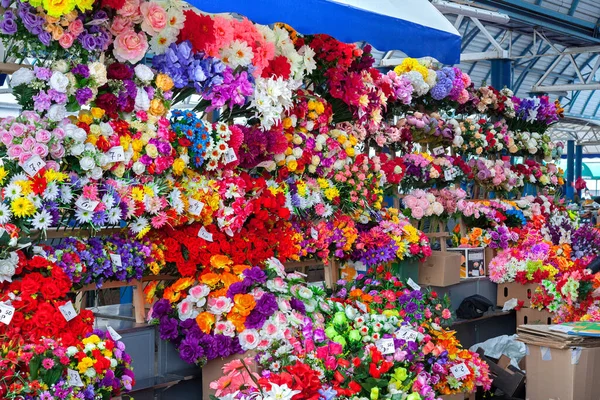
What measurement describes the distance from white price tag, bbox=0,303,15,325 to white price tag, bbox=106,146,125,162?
0.72 metres

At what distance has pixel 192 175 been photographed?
3.60m

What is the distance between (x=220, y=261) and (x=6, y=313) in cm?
110

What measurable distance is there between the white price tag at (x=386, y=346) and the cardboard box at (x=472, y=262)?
7.60 feet

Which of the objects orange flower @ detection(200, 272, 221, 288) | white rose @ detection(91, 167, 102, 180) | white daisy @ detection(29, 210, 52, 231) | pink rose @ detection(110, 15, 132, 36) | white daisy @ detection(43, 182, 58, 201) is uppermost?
pink rose @ detection(110, 15, 132, 36)

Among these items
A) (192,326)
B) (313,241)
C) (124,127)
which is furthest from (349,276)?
(124,127)

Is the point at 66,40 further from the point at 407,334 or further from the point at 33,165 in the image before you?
the point at 407,334

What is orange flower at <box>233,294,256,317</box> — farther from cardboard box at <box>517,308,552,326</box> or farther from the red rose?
cardboard box at <box>517,308,552,326</box>

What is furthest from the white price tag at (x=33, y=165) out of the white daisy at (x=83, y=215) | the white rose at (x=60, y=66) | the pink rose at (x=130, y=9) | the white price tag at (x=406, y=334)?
the white price tag at (x=406, y=334)

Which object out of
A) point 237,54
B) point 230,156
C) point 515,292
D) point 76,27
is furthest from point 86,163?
point 515,292

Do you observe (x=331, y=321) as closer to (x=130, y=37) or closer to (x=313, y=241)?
(x=313, y=241)

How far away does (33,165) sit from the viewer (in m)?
2.88

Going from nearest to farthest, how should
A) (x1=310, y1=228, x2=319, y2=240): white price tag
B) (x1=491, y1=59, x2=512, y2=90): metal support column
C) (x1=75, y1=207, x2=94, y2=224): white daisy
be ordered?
(x1=75, y1=207, x2=94, y2=224): white daisy, (x1=310, y1=228, x2=319, y2=240): white price tag, (x1=491, y1=59, x2=512, y2=90): metal support column

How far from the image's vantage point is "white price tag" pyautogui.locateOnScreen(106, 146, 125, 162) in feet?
10.4

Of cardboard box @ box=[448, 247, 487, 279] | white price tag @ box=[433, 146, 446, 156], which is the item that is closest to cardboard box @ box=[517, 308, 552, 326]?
cardboard box @ box=[448, 247, 487, 279]
